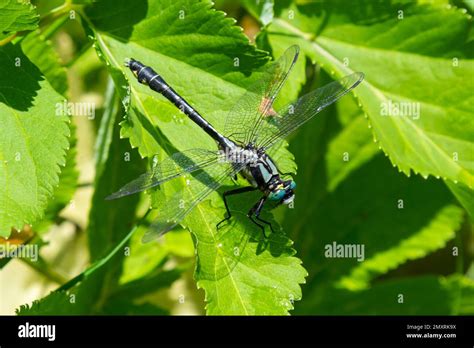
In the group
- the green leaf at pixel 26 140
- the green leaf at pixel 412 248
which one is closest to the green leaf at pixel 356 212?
the green leaf at pixel 412 248

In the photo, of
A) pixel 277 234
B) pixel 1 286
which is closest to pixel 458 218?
pixel 277 234

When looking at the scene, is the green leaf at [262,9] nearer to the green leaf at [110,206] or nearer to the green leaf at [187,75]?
the green leaf at [187,75]

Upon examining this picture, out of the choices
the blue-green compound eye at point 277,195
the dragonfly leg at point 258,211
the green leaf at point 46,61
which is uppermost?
the green leaf at point 46,61

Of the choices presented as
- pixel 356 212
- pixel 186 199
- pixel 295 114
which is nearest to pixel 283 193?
pixel 295 114

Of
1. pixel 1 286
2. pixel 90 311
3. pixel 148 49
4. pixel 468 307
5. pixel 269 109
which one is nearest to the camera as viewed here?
pixel 148 49

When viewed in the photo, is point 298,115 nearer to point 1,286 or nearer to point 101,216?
point 101,216

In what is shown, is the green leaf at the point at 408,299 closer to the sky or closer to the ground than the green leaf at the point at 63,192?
closer to the ground

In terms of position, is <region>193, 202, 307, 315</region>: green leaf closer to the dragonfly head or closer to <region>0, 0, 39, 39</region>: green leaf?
the dragonfly head

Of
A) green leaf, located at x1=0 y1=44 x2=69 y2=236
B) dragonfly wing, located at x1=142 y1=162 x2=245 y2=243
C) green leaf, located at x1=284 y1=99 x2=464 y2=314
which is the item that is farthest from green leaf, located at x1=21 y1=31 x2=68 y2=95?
green leaf, located at x1=284 y1=99 x2=464 y2=314
